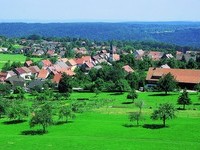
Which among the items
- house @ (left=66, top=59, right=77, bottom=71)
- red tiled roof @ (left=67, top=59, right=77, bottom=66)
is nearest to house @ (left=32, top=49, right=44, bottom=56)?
red tiled roof @ (left=67, top=59, right=77, bottom=66)

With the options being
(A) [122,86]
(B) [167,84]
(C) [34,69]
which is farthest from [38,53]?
(B) [167,84]

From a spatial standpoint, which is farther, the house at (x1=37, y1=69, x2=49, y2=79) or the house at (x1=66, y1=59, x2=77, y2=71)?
the house at (x1=66, y1=59, x2=77, y2=71)

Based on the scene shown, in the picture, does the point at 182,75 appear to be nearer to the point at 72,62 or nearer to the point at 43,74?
the point at 43,74

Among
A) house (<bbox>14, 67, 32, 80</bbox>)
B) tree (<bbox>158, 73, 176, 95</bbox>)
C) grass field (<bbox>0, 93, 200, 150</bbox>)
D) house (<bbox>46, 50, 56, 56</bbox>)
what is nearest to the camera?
grass field (<bbox>0, 93, 200, 150</bbox>)

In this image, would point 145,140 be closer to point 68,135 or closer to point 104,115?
point 68,135

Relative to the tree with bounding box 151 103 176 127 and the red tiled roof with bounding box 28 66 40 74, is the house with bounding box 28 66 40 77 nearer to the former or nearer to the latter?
the red tiled roof with bounding box 28 66 40 74
